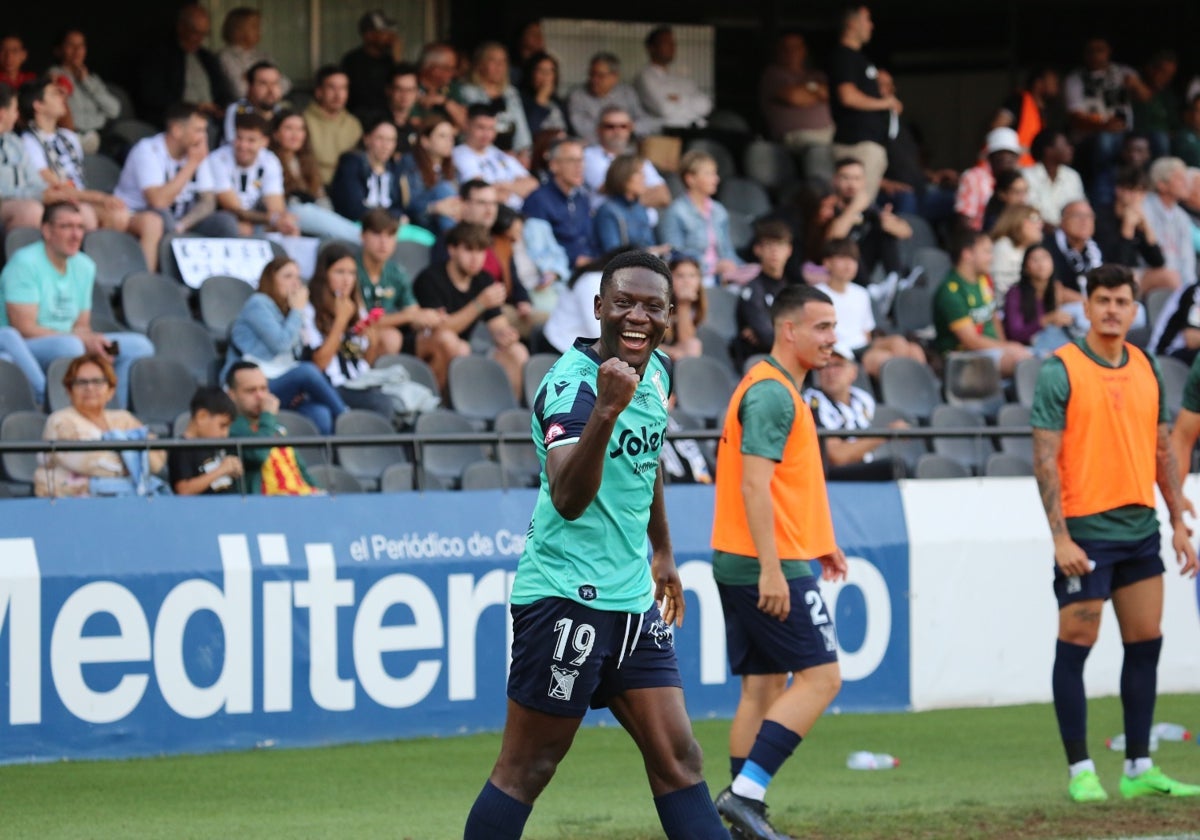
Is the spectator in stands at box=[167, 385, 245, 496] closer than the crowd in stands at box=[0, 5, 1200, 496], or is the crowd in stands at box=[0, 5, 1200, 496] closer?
the spectator in stands at box=[167, 385, 245, 496]

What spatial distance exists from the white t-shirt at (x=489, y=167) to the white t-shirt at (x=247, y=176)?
5.55ft

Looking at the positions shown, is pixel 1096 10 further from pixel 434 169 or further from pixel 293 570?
pixel 293 570

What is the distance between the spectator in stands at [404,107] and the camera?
1427cm

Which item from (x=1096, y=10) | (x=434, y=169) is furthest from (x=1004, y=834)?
(x=1096, y=10)

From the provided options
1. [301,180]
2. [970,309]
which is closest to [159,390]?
[301,180]

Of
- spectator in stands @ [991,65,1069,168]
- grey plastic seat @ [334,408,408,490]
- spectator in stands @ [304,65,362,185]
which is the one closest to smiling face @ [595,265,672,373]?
grey plastic seat @ [334,408,408,490]

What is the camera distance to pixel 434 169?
1420cm

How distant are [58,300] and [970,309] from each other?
7.15 meters

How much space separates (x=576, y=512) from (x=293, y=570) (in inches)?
187

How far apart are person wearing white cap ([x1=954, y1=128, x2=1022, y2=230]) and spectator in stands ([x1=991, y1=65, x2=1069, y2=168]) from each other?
0.25m

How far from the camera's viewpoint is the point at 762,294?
14.0 metres

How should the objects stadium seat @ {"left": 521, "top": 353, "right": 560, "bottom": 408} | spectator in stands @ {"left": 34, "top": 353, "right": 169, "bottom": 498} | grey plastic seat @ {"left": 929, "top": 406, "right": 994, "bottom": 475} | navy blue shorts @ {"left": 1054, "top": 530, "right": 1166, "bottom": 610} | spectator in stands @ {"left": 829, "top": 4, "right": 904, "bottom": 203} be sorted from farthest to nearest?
spectator in stands @ {"left": 829, "top": 4, "right": 904, "bottom": 203} → grey plastic seat @ {"left": 929, "top": 406, "right": 994, "bottom": 475} → stadium seat @ {"left": 521, "top": 353, "right": 560, "bottom": 408} → spectator in stands @ {"left": 34, "top": 353, "right": 169, "bottom": 498} → navy blue shorts @ {"left": 1054, "top": 530, "right": 1166, "bottom": 610}

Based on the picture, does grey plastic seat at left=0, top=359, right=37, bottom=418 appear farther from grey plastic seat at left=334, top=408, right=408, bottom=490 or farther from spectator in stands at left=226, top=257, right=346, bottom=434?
grey plastic seat at left=334, top=408, right=408, bottom=490

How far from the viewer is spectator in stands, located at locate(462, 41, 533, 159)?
1538cm
